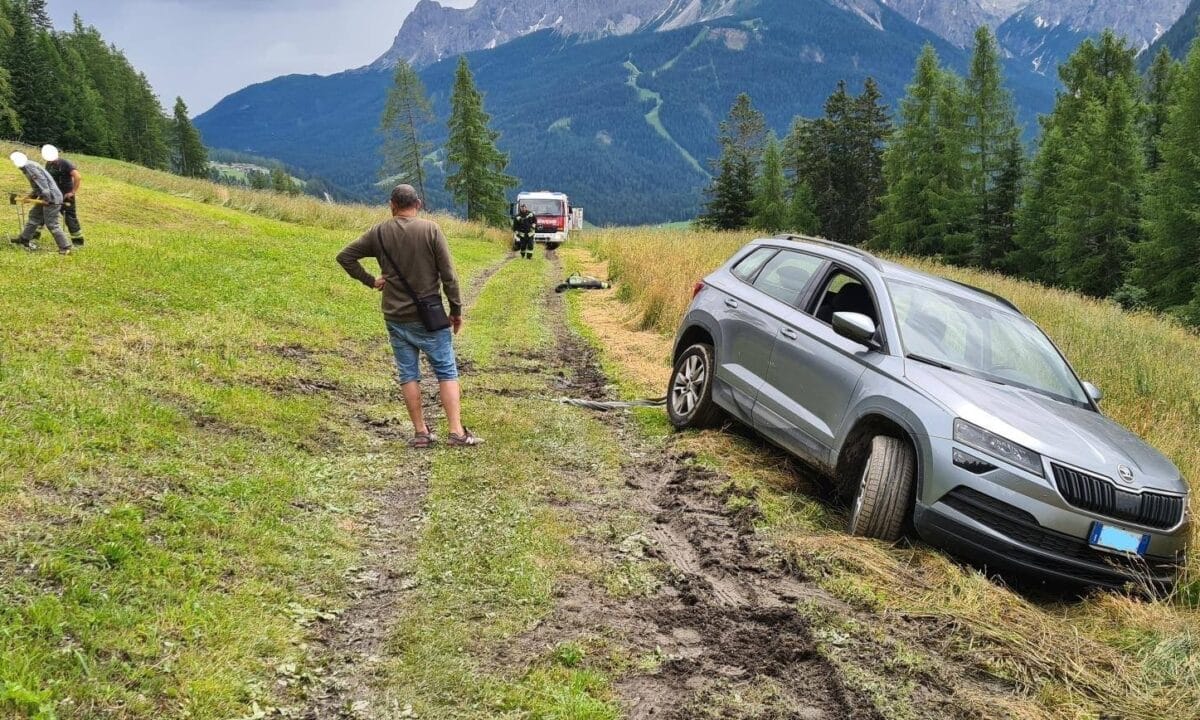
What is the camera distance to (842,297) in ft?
19.5

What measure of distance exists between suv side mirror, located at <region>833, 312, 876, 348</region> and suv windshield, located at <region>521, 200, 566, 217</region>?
31.3 m

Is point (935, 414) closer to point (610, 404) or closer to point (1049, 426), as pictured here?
point (1049, 426)

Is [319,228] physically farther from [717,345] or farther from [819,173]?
[819,173]

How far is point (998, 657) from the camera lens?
3.49m

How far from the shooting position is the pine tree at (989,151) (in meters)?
39.2

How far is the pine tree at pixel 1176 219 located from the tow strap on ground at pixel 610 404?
86.9 feet

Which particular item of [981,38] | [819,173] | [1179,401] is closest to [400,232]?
[1179,401]

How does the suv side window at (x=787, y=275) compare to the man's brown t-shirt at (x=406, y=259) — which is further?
the suv side window at (x=787, y=275)

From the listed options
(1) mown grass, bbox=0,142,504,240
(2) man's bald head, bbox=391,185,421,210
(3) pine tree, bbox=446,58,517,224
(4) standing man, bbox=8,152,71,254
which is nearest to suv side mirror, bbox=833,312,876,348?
(2) man's bald head, bbox=391,185,421,210

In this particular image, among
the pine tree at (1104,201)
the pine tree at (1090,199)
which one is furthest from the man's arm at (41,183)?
the pine tree at (1090,199)

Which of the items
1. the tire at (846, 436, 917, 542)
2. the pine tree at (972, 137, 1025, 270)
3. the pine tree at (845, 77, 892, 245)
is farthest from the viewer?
the pine tree at (845, 77, 892, 245)

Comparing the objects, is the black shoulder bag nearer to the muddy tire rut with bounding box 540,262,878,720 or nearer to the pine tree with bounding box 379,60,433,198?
the muddy tire rut with bounding box 540,262,878,720

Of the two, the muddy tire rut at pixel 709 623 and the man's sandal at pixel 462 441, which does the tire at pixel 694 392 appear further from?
the man's sandal at pixel 462 441

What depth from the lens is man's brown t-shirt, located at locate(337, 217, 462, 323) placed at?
599 centimetres
